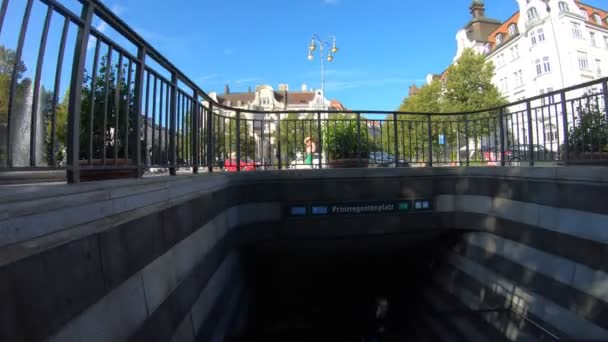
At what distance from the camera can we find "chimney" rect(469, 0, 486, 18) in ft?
229

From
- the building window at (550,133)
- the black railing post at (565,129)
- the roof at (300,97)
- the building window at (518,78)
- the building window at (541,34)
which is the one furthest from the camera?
the roof at (300,97)

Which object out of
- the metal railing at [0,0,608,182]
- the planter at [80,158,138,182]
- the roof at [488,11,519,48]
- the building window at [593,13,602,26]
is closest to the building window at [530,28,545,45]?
the roof at [488,11,519,48]

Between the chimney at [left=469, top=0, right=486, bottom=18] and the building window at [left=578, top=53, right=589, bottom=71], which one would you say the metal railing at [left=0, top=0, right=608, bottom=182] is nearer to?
the building window at [left=578, top=53, right=589, bottom=71]

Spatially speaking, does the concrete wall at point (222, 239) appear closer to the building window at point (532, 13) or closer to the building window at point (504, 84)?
the building window at point (504, 84)

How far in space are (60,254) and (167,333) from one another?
4.26 ft

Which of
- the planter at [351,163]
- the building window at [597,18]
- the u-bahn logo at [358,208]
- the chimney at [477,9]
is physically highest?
the chimney at [477,9]

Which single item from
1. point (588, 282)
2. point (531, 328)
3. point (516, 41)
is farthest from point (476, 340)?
point (516, 41)

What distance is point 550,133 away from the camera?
6.14 m

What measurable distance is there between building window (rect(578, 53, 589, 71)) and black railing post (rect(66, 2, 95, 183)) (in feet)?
185

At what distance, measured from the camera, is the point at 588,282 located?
414 centimetres

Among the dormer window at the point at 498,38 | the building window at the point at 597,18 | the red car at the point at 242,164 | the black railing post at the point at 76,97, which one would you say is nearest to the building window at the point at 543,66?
the building window at the point at 597,18

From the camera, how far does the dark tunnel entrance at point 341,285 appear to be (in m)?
6.64

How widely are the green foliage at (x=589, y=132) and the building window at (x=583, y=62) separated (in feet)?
165

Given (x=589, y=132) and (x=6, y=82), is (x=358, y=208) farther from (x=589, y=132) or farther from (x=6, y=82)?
(x=6, y=82)
